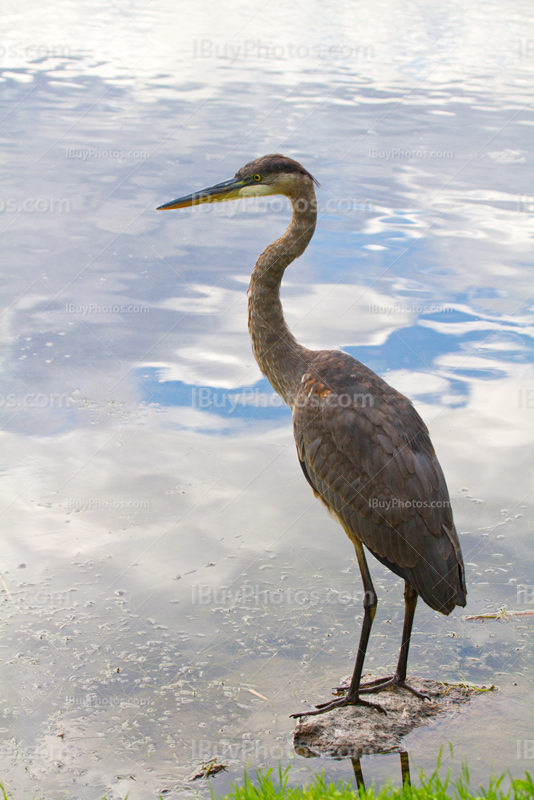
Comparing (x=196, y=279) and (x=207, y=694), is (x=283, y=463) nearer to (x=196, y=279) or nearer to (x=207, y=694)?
(x=207, y=694)

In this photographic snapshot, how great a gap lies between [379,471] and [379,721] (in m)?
1.38

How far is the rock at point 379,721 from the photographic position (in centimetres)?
439

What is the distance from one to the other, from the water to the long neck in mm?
1369

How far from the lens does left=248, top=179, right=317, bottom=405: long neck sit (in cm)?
560

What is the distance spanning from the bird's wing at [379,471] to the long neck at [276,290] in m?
0.63

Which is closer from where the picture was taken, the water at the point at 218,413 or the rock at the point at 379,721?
the rock at the point at 379,721

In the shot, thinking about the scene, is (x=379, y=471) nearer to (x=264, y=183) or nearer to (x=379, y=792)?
(x=379, y=792)

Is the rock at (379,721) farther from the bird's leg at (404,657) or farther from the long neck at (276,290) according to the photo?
the long neck at (276,290)

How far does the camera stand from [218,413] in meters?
7.73

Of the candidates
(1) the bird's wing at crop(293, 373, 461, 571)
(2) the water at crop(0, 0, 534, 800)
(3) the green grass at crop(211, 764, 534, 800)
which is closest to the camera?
(3) the green grass at crop(211, 764, 534, 800)

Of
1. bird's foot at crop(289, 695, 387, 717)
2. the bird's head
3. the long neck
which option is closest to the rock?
bird's foot at crop(289, 695, 387, 717)

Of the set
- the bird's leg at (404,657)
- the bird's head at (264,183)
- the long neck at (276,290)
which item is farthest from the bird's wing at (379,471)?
the bird's head at (264,183)

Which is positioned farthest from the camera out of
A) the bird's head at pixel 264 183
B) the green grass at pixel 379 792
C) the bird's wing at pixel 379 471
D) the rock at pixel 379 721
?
the bird's head at pixel 264 183

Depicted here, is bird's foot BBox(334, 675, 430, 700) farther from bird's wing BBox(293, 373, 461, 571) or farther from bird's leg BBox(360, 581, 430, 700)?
bird's wing BBox(293, 373, 461, 571)
